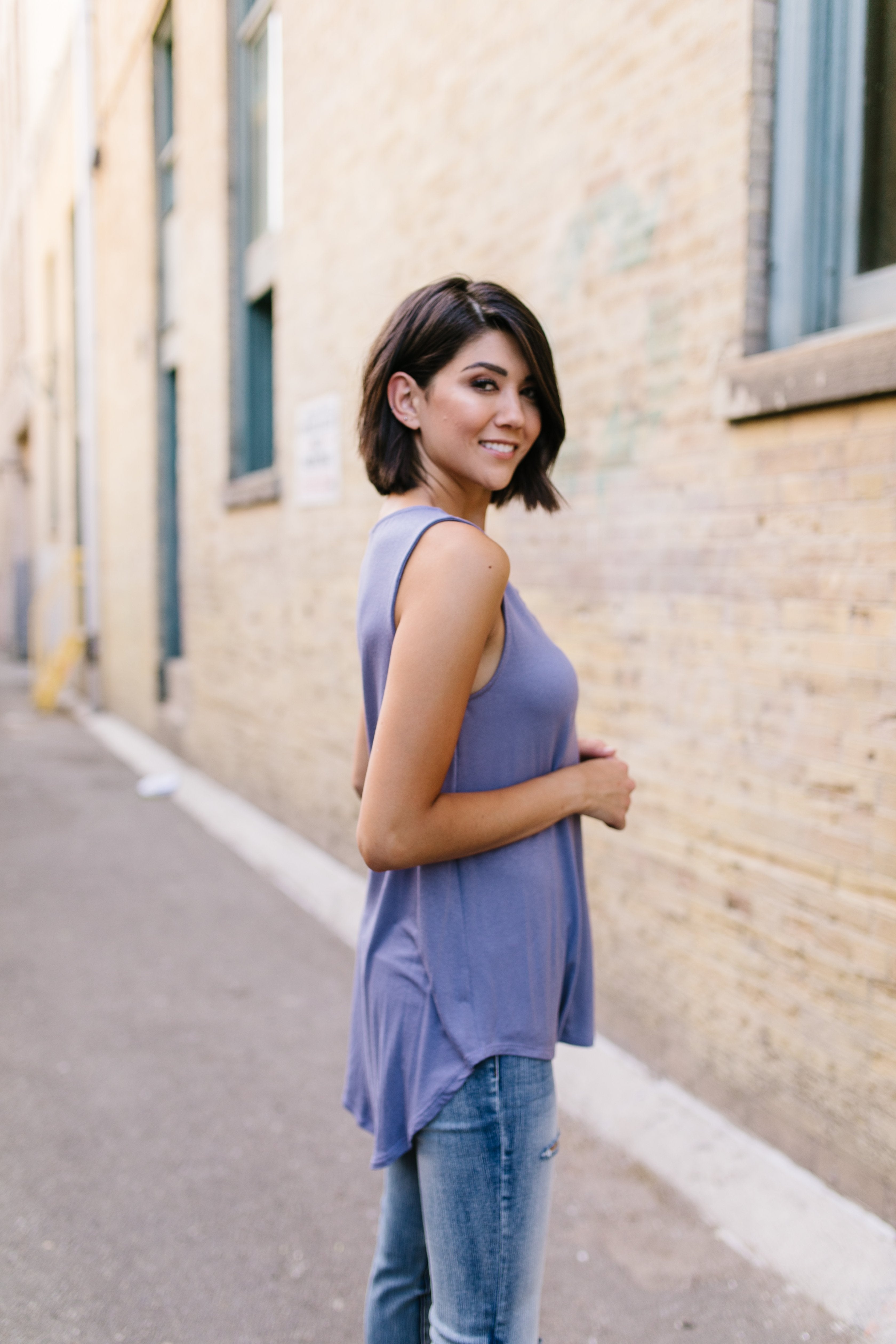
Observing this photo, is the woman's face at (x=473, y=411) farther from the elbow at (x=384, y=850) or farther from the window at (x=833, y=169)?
the window at (x=833, y=169)

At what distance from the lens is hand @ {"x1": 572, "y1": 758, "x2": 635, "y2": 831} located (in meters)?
1.67

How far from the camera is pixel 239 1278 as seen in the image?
2.86 metres

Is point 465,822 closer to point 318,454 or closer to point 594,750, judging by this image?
point 594,750

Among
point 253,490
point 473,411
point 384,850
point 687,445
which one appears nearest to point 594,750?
point 384,850

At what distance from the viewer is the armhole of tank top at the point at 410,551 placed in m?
1.44

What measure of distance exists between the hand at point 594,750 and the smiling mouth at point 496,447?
471mm

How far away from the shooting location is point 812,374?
3018 mm

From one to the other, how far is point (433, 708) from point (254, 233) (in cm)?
846

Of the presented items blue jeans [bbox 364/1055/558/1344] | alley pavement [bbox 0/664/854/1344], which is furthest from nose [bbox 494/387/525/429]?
alley pavement [bbox 0/664/854/1344]

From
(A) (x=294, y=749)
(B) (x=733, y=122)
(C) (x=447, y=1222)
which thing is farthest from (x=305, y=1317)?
(A) (x=294, y=749)

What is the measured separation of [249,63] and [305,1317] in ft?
29.0

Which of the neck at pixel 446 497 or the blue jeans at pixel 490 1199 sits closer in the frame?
the blue jeans at pixel 490 1199

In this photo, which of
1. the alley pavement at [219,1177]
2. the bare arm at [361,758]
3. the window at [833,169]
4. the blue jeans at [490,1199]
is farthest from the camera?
the window at [833,169]

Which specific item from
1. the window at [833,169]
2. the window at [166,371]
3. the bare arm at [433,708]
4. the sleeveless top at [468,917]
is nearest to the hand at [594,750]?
the sleeveless top at [468,917]
